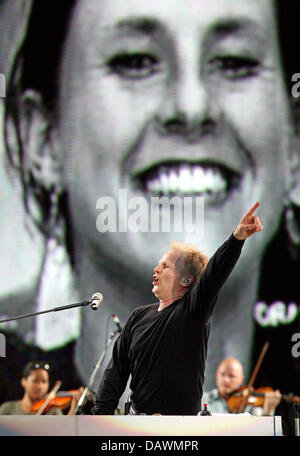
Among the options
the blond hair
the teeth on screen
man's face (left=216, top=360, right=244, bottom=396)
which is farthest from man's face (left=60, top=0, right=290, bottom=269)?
the blond hair

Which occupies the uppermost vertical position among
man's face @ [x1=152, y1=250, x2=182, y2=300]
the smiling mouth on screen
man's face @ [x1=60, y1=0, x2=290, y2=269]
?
man's face @ [x1=60, y1=0, x2=290, y2=269]

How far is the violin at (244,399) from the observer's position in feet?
18.0

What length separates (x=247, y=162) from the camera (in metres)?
6.22

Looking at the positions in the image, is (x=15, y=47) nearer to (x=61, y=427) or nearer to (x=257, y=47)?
(x=257, y=47)

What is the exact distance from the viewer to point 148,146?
243 inches

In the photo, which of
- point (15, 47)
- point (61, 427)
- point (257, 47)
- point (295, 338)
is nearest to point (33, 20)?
point (15, 47)

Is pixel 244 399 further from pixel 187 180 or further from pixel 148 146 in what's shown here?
pixel 148 146

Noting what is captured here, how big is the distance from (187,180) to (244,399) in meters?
1.75

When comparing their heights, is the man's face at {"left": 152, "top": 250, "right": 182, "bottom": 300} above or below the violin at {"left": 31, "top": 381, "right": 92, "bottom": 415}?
above

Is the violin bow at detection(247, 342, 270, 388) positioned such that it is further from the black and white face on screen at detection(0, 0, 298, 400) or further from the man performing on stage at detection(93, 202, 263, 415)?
the man performing on stage at detection(93, 202, 263, 415)

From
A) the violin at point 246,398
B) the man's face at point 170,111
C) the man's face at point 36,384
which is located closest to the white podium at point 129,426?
the man's face at point 36,384

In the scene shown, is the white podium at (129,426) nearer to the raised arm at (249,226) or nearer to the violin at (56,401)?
the raised arm at (249,226)

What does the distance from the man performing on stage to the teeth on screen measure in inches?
126

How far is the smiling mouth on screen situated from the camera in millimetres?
6113
